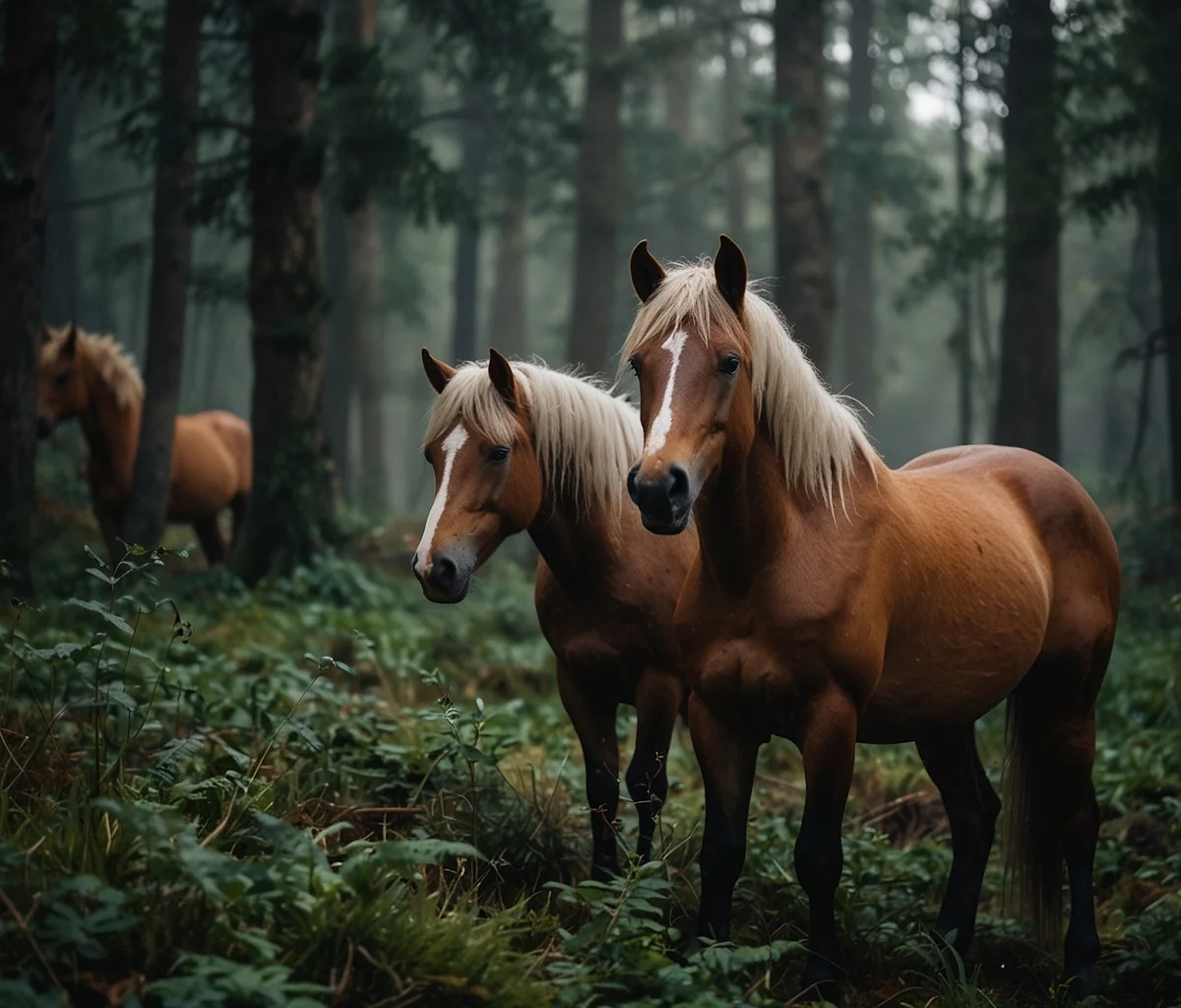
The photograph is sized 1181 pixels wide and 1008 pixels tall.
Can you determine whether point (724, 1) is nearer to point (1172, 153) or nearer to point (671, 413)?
point (1172, 153)

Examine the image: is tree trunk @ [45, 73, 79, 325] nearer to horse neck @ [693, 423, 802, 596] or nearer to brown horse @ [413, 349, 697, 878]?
brown horse @ [413, 349, 697, 878]

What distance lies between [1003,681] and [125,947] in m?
3.19

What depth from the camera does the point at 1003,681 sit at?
4.55m

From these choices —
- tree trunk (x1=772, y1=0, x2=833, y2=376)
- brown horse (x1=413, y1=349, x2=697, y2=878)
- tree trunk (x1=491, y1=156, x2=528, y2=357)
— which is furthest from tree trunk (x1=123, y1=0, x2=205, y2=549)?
tree trunk (x1=491, y1=156, x2=528, y2=357)

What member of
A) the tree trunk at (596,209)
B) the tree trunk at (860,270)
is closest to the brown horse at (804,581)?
the tree trunk at (596,209)

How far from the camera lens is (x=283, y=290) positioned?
10609 millimetres

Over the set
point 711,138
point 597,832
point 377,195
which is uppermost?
point 711,138

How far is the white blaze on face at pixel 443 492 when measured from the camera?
4.51 meters

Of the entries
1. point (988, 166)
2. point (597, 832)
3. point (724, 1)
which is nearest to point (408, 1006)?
point (597, 832)

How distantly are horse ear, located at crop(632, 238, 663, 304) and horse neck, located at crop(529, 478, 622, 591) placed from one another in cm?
121

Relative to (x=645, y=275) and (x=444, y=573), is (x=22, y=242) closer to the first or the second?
(x=444, y=573)

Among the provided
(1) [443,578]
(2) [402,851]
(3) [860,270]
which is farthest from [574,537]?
(3) [860,270]

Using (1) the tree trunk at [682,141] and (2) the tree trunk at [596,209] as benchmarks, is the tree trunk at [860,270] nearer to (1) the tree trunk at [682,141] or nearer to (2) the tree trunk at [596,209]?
(1) the tree trunk at [682,141]

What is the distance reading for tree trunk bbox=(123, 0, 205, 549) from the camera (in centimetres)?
1070
